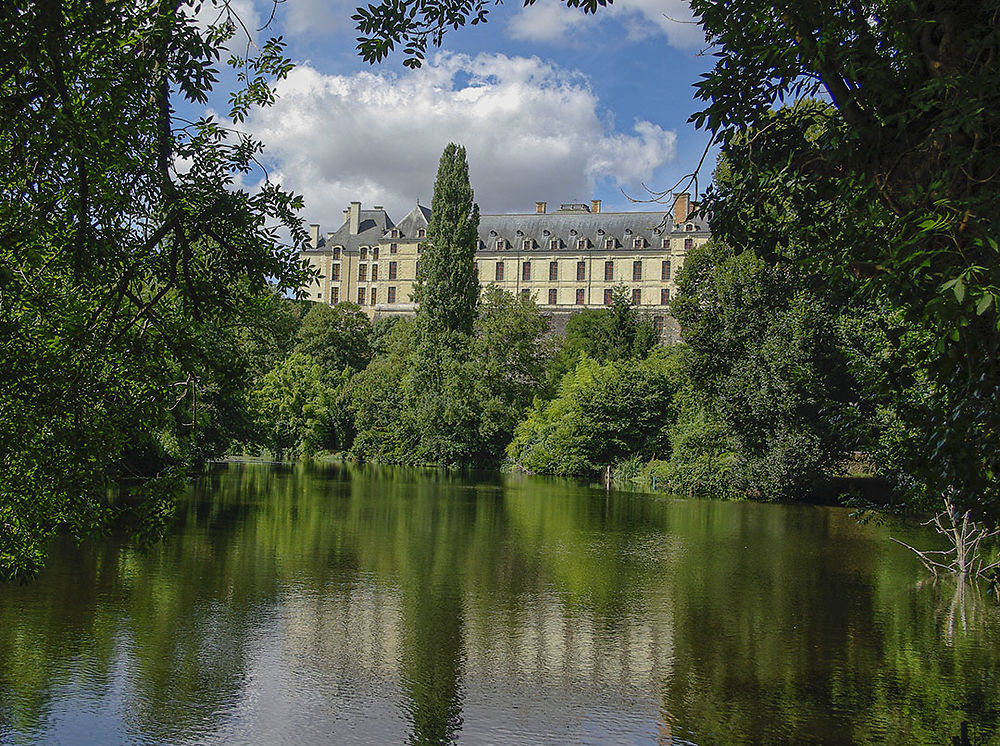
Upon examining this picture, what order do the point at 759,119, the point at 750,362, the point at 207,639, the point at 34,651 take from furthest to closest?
the point at 750,362, the point at 207,639, the point at 34,651, the point at 759,119

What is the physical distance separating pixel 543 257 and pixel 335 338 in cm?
2505

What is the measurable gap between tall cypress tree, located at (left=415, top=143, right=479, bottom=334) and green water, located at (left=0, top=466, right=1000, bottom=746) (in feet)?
103

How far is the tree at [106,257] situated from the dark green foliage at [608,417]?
37658 mm

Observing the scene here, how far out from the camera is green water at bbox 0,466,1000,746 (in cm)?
970

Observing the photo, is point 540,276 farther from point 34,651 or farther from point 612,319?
point 34,651

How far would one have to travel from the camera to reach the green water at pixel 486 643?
9695 mm

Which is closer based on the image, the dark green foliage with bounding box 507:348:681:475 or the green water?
the green water

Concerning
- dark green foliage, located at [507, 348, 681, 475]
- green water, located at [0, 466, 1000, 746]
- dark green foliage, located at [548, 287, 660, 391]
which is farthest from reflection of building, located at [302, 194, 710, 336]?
green water, located at [0, 466, 1000, 746]

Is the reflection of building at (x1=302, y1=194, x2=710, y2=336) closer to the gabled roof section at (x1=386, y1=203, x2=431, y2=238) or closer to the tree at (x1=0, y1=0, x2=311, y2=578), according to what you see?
the gabled roof section at (x1=386, y1=203, x2=431, y2=238)

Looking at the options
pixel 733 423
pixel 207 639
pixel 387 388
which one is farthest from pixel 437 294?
pixel 207 639

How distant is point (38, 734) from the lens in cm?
883

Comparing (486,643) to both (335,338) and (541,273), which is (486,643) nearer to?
(335,338)

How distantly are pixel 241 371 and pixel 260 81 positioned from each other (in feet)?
8.67

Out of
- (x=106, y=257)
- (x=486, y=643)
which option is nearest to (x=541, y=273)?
(x=486, y=643)
